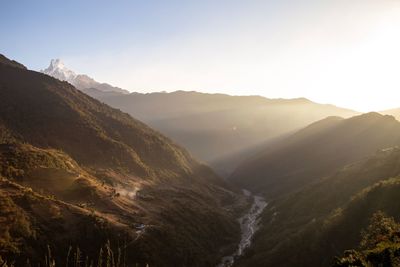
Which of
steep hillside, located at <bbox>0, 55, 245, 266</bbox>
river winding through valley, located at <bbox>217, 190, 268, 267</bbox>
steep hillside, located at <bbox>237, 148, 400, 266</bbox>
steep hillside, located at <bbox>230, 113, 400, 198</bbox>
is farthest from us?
steep hillside, located at <bbox>230, 113, 400, 198</bbox>

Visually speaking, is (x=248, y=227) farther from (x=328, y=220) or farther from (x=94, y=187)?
(x=94, y=187)

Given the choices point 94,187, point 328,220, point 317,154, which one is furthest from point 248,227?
point 317,154

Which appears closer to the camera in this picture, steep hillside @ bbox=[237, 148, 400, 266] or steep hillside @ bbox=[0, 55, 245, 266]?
steep hillside @ bbox=[237, 148, 400, 266]

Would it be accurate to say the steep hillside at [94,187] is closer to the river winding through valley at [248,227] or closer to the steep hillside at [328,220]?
the river winding through valley at [248,227]

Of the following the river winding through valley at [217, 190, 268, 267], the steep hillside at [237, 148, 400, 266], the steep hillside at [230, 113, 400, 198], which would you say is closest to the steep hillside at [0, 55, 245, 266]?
the river winding through valley at [217, 190, 268, 267]

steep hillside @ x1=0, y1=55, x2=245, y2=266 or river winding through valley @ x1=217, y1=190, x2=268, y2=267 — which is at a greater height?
steep hillside @ x1=0, y1=55, x2=245, y2=266

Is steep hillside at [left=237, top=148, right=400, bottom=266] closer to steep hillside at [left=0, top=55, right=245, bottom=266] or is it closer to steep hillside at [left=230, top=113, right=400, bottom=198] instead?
steep hillside at [left=0, top=55, right=245, bottom=266]
